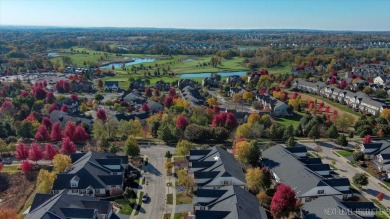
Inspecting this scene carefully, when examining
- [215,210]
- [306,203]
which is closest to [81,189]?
[215,210]

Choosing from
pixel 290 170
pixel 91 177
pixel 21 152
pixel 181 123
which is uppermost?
pixel 181 123

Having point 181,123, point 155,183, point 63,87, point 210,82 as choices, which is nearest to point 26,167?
point 155,183

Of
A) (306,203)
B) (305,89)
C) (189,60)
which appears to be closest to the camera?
(306,203)

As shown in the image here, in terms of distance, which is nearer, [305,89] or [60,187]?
[60,187]

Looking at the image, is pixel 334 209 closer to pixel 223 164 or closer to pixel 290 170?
pixel 290 170

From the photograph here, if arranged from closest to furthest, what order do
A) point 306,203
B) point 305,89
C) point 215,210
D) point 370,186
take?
1. point 215,210
2. point 306,203
3. point 370,186
4. point 305,89

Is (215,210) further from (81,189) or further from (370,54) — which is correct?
(370,54)
